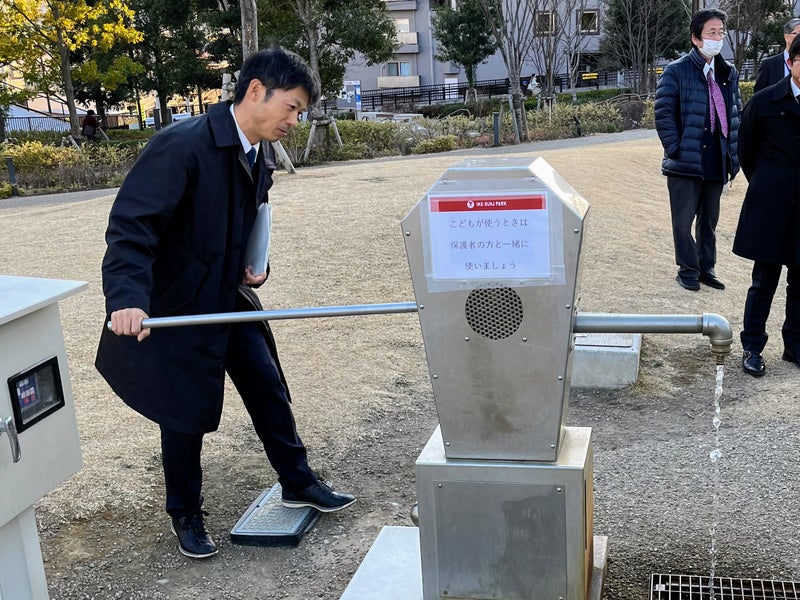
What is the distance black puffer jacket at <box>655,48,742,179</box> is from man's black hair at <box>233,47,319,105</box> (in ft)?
11.8

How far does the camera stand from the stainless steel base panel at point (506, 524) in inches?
84.3

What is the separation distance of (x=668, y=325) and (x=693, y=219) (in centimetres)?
411

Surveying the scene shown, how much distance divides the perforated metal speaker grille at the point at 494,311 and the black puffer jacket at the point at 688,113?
4.03m

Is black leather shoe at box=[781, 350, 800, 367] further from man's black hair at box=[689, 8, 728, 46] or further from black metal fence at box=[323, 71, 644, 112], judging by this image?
black metal fence at box=[323, 71, 644, 112]

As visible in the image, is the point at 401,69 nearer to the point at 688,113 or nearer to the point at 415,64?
the point at 415,64

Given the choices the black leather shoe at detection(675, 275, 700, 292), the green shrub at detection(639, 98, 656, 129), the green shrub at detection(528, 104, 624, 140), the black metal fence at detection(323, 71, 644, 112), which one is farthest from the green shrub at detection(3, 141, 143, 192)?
the black metal fence at detection(323, 71, 644, 112)

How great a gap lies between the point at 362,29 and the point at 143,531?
20.3 meters

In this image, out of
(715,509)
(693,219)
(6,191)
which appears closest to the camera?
(715,509)

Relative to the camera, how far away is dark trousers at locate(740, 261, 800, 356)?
176 inches

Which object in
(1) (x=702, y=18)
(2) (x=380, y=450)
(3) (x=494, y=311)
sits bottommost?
(2) (x=380, y=450)

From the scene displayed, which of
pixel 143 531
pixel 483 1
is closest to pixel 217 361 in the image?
pixel 143 531

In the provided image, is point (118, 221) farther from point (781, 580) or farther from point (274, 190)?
point (274, 190)

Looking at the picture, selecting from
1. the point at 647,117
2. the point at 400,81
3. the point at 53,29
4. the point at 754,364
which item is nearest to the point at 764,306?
the point at 754,364

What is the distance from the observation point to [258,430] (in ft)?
10.2
